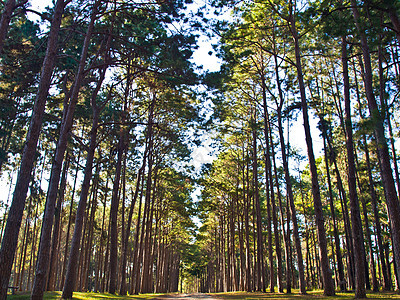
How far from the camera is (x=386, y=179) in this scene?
8773 mm

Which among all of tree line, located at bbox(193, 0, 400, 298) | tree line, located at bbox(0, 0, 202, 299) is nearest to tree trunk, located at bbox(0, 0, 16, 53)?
tree line, located at bbox(0, 0, 202, 299)

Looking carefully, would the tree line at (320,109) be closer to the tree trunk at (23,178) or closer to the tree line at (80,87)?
the tree line at (80,87)

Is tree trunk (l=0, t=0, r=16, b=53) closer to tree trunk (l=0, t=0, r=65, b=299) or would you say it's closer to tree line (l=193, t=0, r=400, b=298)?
tree trunk (l=0, t=0, r=65, b=299)

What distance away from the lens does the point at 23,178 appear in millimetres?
8062

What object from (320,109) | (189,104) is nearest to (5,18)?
(189,104)

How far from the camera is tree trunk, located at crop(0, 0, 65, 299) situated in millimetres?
7309

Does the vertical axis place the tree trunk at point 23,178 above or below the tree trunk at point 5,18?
below

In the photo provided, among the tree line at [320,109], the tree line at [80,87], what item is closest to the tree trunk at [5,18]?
the tree line at [80,87]

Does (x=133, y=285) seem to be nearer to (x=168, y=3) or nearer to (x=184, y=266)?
(x=168, y=3)

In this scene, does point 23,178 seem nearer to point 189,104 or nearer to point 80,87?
point 80,87

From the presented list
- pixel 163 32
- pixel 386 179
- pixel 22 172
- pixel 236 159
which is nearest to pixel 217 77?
pixel 163 32

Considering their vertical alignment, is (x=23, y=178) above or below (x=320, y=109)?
below

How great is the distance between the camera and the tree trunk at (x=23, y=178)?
24.0ft

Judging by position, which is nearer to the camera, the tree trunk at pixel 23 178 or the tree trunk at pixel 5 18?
the tree trunk at pixel 23 178
